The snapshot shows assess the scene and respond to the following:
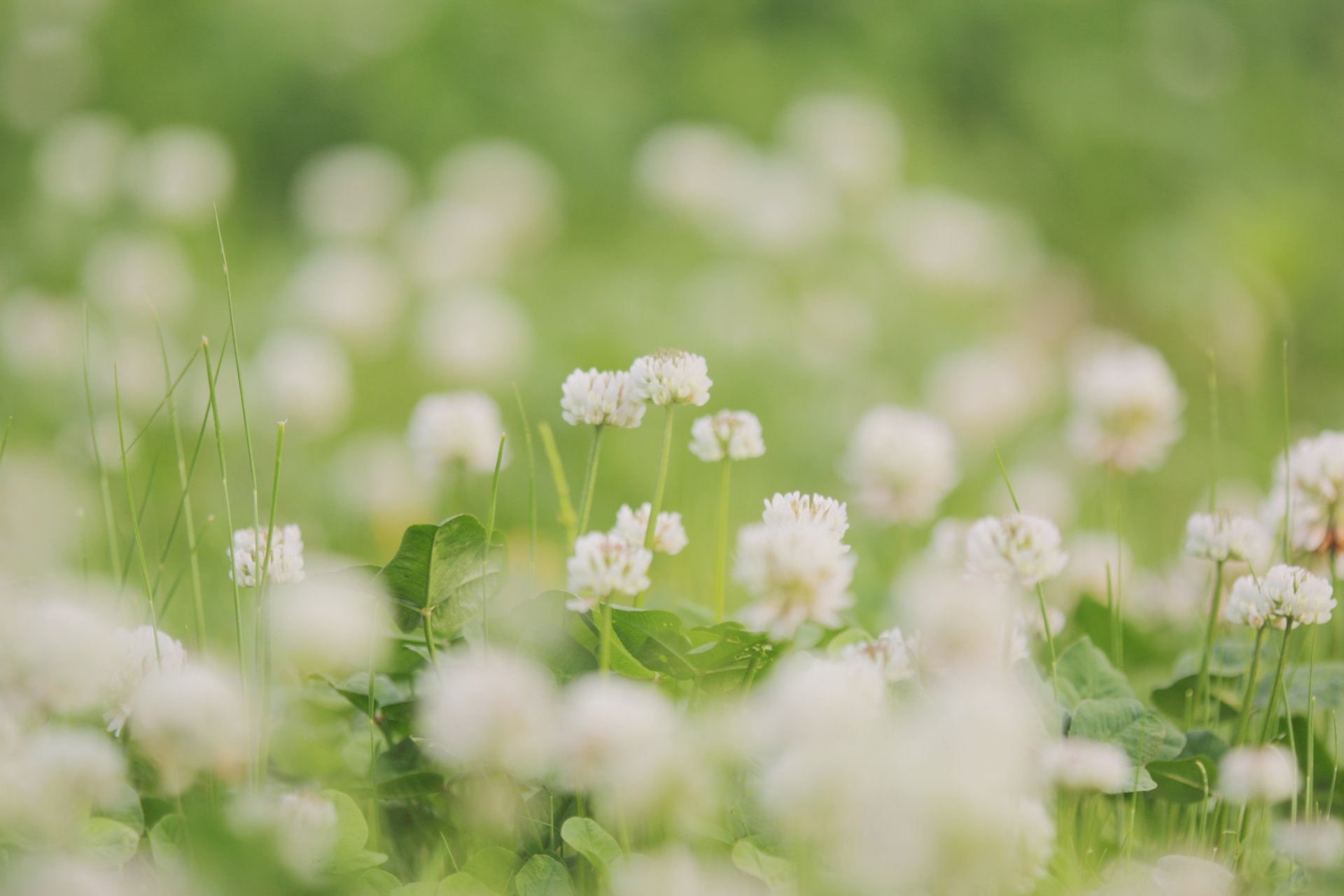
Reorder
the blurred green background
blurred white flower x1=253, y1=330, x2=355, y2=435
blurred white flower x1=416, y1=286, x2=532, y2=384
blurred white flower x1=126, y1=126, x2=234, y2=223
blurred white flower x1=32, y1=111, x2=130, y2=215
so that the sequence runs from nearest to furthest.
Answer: blurred white flower x1=253, y1=330, x2=355, y2=435
the blurred green background
blurred white flower x1=416, y1=286, x2=532, y2=384
blurred white flower x1=126, y1=126, x2=234, y2=223
blurred white flower x1=32, y1=111, x2=130, y2=215

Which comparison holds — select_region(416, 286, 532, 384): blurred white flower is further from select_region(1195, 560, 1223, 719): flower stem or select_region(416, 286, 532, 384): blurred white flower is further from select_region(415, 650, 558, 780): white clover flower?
select_region(415, 650, 558, 780): white clover flower

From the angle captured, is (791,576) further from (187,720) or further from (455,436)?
(455,436)

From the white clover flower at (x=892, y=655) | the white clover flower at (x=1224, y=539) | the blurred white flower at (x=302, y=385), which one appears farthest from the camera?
the blurred white flower at (x=302, y=385)

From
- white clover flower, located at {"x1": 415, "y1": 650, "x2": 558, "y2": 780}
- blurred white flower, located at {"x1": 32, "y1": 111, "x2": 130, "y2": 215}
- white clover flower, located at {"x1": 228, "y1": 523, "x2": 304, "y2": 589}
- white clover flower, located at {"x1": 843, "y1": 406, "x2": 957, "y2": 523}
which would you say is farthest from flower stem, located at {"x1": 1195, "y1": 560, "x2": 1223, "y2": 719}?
blurred white flower, located at {"x1": 32, "y1": 111, "x2": 130, "y2": 215}

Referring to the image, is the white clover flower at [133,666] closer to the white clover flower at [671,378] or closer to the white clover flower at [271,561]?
the white clover flower at [271,561]

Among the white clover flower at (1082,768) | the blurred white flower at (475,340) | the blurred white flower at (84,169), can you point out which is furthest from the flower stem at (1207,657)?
the blurred white flower at (84,169)

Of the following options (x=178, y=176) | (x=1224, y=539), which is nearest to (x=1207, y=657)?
(x=1224, y=539)
